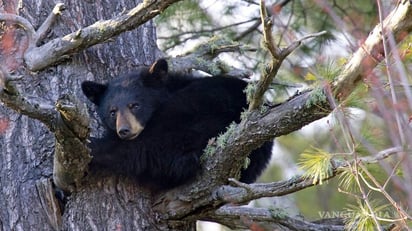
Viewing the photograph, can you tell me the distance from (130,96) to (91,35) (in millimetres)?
946

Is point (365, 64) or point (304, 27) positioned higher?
point (304, 27)

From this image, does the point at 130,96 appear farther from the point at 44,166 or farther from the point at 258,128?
the point at 258,128

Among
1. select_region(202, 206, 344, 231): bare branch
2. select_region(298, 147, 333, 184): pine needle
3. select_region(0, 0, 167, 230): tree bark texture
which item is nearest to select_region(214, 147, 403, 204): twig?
select_region(298, 147, 333, 184): pine needle

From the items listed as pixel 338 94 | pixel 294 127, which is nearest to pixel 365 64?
pixel 338 94

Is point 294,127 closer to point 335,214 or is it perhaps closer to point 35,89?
point 335,214

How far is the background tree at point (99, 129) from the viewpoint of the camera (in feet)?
13.1

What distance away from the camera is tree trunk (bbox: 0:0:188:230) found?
520 cm

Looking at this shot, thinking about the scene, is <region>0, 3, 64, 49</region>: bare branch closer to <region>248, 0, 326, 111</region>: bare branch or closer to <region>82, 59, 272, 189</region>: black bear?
<region>82, 59, 272, 189</region>: black bear

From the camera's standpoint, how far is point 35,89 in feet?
18.0

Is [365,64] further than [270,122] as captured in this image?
No

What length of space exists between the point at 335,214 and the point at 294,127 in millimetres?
1193

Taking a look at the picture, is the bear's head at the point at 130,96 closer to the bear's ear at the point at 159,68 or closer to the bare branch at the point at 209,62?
the bear's ear at the point at 159,68

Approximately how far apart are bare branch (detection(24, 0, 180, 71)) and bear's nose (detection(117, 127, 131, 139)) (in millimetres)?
556

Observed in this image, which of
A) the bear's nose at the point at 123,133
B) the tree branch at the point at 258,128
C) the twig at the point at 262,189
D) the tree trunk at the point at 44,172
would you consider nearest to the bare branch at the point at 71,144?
the tree trunk at the point at 44,172
